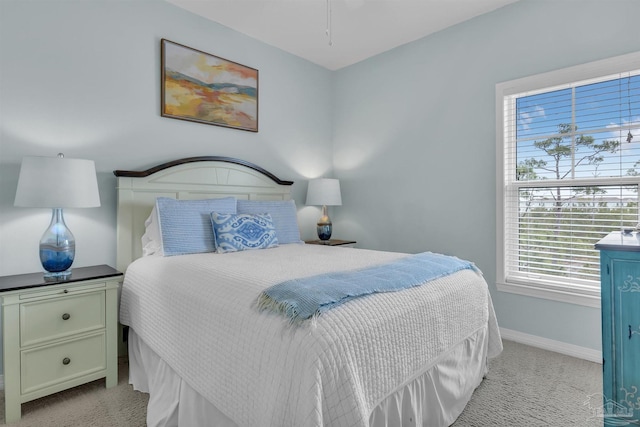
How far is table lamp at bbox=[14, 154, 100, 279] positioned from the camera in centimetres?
190

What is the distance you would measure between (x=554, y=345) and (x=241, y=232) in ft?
8.25

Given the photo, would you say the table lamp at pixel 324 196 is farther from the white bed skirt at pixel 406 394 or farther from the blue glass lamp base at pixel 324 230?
the white bed skirt at pixel 406 394

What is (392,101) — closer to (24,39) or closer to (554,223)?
(554,223)

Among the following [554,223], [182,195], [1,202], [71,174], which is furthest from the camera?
[182,195]

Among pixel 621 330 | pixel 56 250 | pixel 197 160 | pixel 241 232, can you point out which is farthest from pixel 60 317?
pixel 621 330

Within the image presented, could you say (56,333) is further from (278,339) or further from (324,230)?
(324,230)

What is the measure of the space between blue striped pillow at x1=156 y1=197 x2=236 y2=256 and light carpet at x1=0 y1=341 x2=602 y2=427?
901 millimetres

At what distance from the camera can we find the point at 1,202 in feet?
6.95

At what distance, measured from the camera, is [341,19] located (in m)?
3.03

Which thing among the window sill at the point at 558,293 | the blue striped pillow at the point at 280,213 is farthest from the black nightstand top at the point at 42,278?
the window sill at the point at 558,293

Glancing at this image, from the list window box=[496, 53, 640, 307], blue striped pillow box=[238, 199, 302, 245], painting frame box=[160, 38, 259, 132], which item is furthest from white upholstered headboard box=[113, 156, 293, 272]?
window box=[496, 53, 640, 307]

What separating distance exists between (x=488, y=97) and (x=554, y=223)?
3.79 feet

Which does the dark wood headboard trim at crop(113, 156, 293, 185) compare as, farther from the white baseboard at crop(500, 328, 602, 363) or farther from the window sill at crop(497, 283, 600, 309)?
the white baseboard at crop(500, 328, 602, 363)

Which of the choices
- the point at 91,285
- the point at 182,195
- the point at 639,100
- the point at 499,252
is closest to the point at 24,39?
the point at 182,195
